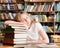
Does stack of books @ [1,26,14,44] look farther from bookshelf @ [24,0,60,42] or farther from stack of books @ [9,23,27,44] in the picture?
bookshelf @ [24,0,60,42]

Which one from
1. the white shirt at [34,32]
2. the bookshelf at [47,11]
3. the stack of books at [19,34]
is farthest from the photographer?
the bookshelf at [47,11]

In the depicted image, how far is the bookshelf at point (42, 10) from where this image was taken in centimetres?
509

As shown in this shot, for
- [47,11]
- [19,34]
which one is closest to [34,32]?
[19,34]

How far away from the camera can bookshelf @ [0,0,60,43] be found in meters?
5.09

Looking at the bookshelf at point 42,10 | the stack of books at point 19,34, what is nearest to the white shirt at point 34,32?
the stack of books at point 19,34

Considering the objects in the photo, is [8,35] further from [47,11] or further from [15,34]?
[47,11]

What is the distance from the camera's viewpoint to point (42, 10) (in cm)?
512

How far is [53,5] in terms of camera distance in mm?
5070

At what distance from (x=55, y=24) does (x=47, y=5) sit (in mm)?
622

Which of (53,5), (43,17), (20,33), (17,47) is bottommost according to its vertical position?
(17,47)

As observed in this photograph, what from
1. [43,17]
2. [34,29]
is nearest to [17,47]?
[34,29]

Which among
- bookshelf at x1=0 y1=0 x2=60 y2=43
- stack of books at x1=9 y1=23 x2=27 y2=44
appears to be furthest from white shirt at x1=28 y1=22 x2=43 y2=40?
bookshelf at x1=0 y1=0 x2=60 y2=43

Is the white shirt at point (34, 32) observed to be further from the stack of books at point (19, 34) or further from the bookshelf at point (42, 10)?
the bookshelf at point (42, 10)

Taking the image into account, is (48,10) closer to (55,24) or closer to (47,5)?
(47,5)
